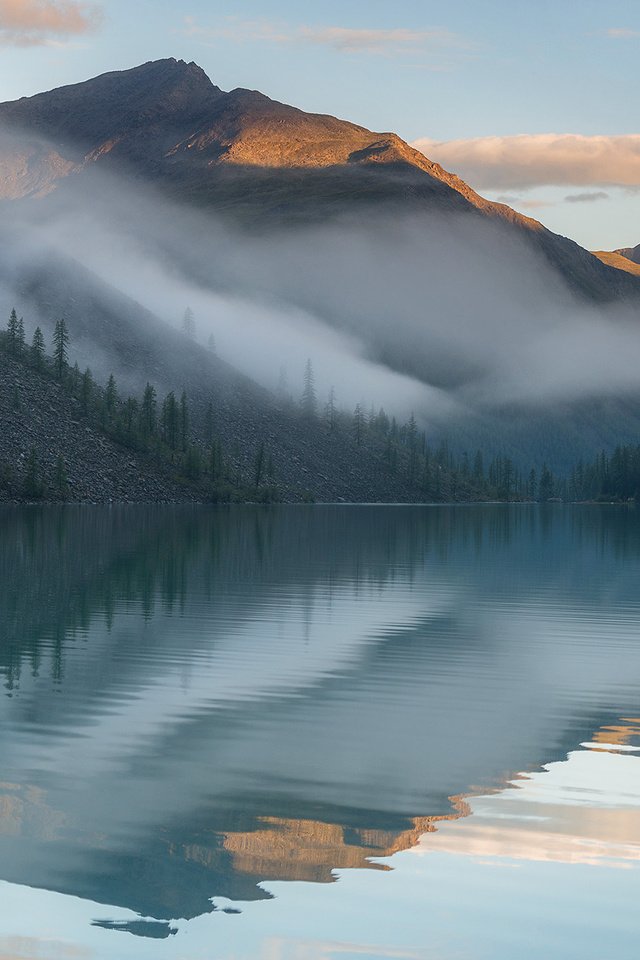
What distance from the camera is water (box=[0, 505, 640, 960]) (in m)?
15.8

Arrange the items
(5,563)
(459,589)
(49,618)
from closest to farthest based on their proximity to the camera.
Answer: (49,618) < (459,589) < (5,563)

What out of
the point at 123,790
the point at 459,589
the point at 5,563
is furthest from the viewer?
the point at 5,563

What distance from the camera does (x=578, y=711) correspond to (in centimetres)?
3061

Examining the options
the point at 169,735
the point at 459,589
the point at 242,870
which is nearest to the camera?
the point at 242,870

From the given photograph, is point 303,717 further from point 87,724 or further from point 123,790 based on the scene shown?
point 123,790

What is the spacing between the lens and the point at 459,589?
2478 inches

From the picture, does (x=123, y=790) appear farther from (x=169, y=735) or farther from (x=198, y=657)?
(x=198, y=657)

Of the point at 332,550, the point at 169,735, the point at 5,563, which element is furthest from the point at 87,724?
the point at 332,550

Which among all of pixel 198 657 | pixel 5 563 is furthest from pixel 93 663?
pixel 5 563

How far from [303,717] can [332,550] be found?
6617cm

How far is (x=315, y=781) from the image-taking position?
22.8 meters

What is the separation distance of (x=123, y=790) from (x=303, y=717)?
25.4 feet

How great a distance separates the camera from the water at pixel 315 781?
15.8 metres

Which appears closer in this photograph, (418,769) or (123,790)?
(123,790)
